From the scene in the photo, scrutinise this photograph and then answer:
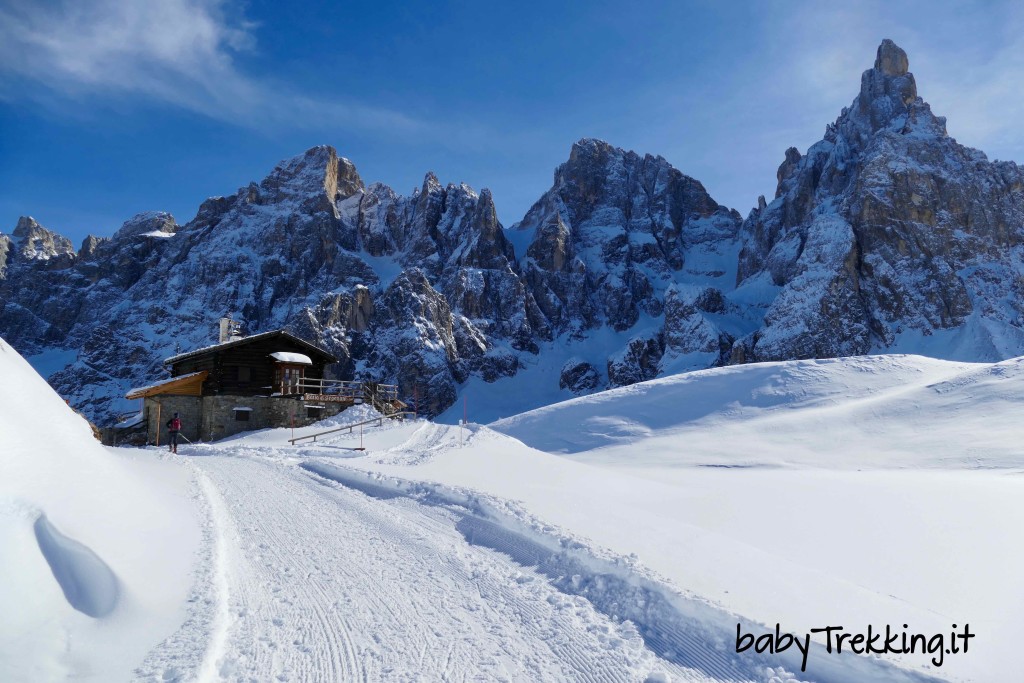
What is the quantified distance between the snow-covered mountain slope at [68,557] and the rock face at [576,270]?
9038cm

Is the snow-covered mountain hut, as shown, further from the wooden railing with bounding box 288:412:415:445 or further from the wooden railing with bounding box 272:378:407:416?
the wooden railing with bounding box 288:412:415:445

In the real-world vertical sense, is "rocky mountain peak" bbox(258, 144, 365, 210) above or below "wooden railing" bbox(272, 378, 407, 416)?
above

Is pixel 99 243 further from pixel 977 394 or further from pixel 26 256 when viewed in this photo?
pixel 977 394

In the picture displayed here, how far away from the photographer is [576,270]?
436 feet

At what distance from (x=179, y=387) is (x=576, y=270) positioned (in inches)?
4138

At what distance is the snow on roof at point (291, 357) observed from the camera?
3534 cm

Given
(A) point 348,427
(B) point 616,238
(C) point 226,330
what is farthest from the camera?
(B) point 616,238

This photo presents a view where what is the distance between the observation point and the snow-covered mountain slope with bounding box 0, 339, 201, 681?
14.9 ft

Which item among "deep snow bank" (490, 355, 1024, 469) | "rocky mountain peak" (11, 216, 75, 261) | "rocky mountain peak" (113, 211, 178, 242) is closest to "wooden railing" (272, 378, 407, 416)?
"deep snow bank" (490, 355, 1024, 469)

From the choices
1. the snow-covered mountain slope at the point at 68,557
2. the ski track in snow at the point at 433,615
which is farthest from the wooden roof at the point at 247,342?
the snow-covered mountain slope at the point at 68,557

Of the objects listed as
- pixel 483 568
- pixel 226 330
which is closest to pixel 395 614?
pixel 483 568

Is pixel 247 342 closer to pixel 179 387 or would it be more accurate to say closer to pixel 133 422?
pixel 179 387

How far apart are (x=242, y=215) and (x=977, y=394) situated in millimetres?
132836

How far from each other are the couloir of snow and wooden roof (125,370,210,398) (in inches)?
854
